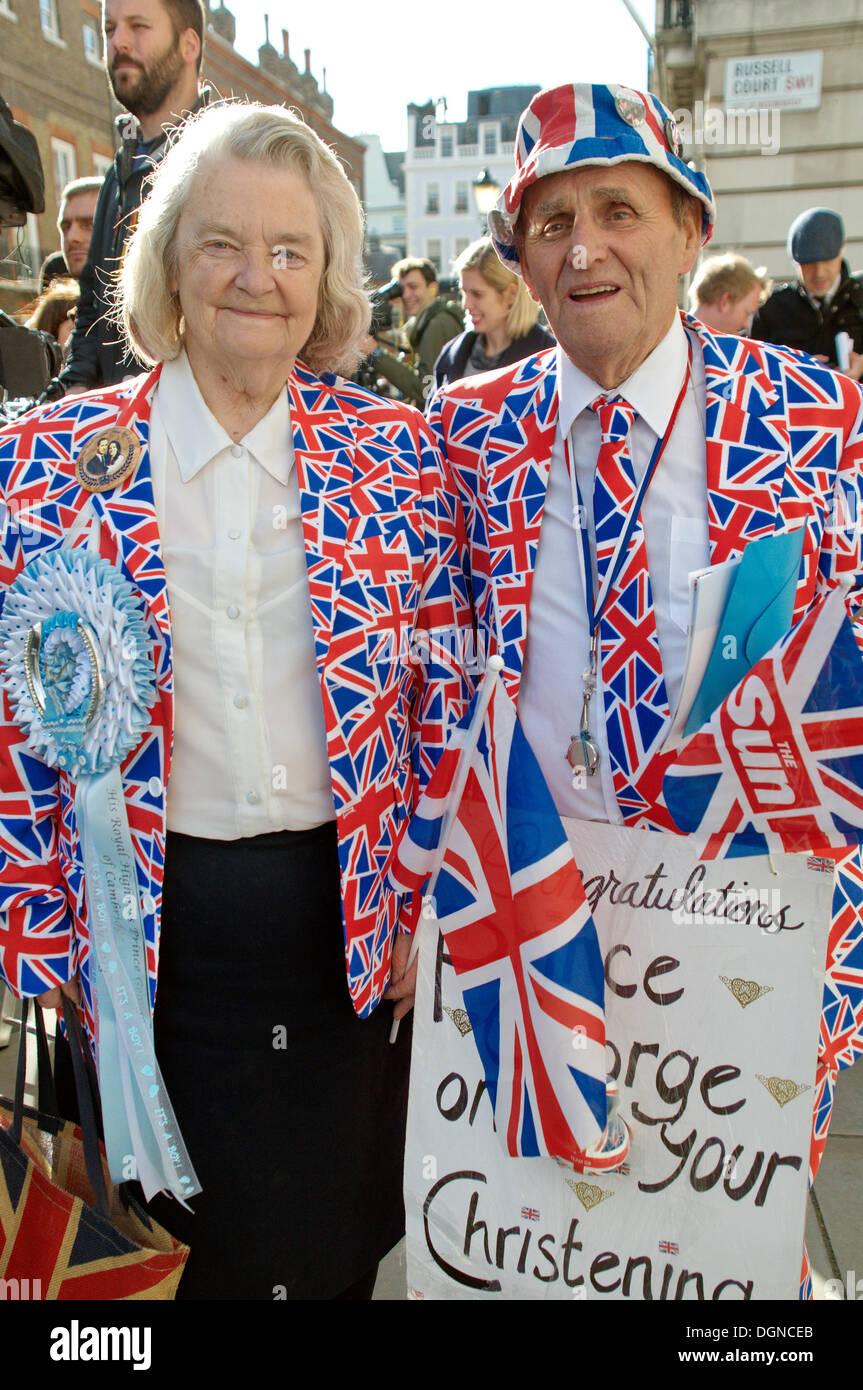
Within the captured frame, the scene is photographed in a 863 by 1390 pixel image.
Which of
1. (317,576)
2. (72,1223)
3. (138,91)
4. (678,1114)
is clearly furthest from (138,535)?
(138,91)

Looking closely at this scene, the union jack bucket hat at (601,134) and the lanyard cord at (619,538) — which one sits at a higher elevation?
the union jack bucket hat at (601,134)

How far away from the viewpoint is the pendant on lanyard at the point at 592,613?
5.63ft

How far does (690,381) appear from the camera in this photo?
70.7 inches

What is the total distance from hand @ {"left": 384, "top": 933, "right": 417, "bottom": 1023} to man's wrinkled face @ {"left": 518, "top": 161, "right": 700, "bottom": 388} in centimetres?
104

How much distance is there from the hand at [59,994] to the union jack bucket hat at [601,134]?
60.2 inches

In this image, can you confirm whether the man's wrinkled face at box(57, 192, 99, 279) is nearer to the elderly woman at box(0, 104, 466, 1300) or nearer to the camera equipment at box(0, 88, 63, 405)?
the camera equipment at box(0, 88, 63, 405)

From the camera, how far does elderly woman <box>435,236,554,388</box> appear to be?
475 cm

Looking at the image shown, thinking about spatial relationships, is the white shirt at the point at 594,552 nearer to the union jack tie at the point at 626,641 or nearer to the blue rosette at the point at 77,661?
the union jack tie at the point at 626,641

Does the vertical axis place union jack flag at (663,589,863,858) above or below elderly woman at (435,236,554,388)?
below

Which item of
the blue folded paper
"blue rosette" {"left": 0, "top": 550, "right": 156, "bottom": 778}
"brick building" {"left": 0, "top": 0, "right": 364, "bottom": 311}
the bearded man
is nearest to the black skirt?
"blue rosette" {"left": 0, "top": 550, "right": 156, "bottom": 778}

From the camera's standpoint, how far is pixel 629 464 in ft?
5.69

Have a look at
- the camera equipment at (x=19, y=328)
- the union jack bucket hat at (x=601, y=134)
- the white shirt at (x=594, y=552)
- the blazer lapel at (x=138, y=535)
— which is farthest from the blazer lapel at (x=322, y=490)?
the camera equipment at (x=19, y=328)

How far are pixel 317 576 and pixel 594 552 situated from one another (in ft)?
1.49

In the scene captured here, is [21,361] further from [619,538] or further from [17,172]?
[619,538]
